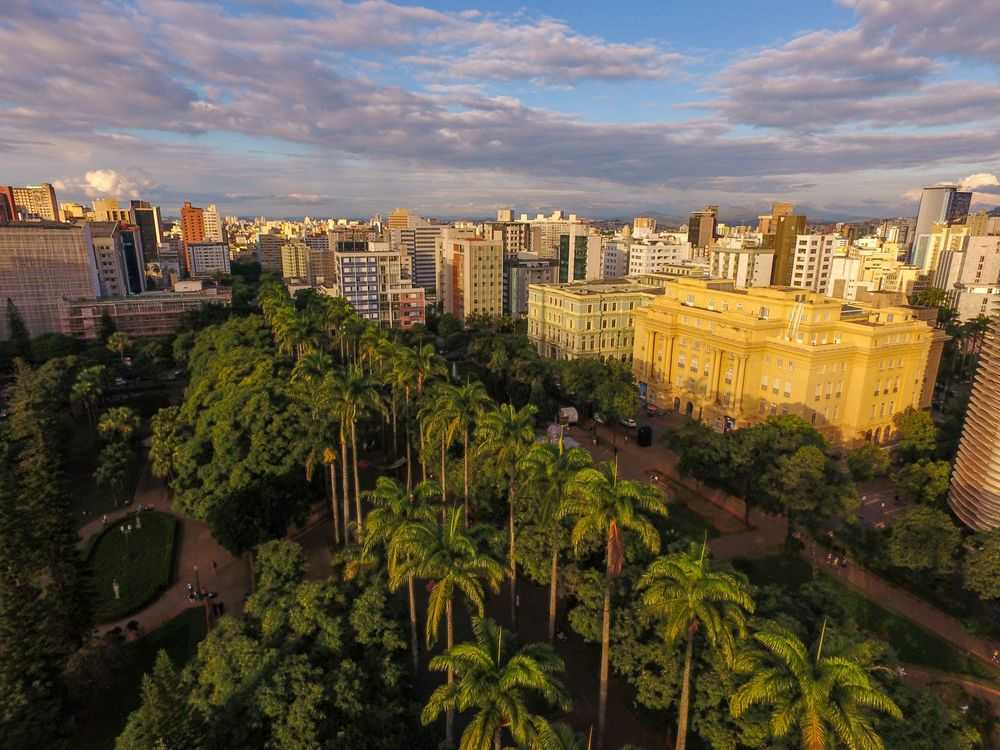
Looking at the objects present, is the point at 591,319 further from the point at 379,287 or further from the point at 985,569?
the point at 985,569

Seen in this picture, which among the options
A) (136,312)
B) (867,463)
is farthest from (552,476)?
(136,312)

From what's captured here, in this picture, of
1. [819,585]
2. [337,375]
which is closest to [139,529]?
[337,375]

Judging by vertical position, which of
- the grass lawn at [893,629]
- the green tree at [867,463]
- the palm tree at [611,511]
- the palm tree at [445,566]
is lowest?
the grass lawn at [893,629]

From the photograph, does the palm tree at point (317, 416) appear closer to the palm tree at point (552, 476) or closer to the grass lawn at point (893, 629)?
the palm tree at point (552, 476)

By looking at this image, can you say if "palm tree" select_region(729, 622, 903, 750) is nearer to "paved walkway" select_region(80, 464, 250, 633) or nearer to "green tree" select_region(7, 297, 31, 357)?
"paved walkway" select_region(80, 464, 250, 633)

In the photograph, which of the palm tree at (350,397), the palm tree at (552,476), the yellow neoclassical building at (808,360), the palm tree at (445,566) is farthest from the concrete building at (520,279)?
the palm tree at (445,566)
